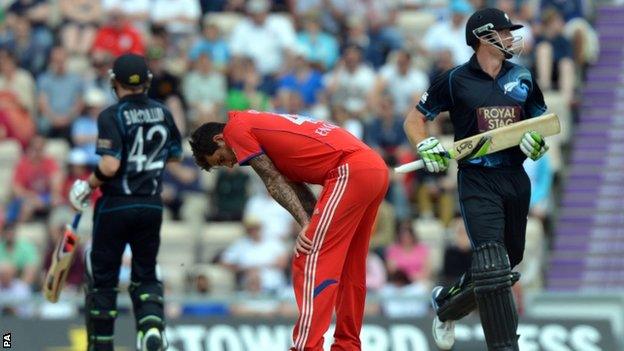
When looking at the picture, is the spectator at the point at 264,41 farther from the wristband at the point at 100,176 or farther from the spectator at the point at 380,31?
the wristband at the point at 100,176

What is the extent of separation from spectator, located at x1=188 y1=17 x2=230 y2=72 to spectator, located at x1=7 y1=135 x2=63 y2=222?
2639 millimetres

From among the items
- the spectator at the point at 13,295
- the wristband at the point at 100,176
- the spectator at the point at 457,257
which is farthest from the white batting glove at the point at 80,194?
the spectator at the point at 457,257

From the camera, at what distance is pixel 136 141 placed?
13414mm

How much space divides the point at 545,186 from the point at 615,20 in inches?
154

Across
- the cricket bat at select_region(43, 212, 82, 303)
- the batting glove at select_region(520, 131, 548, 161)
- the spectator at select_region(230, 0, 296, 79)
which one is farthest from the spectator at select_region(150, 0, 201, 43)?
the batting glove at select_region(520, 131, 548, 161)

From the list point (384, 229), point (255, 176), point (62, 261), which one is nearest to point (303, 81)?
point (255, 176)

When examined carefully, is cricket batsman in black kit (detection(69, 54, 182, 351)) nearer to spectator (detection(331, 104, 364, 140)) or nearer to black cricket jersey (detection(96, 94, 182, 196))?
black cricket jersey (detection(96, 94, 182, 196))

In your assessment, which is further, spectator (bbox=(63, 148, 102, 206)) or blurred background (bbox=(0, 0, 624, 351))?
spectator (bbox=(63, 148, 102, 206))

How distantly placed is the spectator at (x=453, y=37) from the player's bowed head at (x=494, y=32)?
9.02m

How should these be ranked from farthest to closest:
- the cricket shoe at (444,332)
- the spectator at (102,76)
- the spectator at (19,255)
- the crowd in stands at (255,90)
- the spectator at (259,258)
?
the spectator at (102,76) → the spectator at (19,255) → the crowd in stands at (255,90) → the spectator at (259,258) → the cricket shoe at (444,332)

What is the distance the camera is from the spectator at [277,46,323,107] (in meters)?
21.6

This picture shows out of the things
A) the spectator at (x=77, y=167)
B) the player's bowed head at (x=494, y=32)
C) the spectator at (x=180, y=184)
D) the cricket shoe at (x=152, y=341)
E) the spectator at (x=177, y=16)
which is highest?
the spectator at (x=177, y=16)

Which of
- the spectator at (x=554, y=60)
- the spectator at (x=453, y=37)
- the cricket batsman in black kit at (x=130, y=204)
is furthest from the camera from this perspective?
the spectator at (x=453, y=37)

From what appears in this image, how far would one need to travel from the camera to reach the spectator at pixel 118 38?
867 inches
